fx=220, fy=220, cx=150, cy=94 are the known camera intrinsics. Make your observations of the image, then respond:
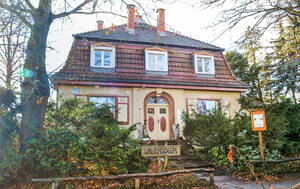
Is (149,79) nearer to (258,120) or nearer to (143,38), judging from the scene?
(143,38)

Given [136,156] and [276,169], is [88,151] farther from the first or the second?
[276,169]

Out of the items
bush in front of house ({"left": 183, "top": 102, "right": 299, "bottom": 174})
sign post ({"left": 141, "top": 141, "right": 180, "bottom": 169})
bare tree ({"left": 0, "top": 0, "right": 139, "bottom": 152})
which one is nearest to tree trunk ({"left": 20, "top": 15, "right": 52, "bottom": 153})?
bare tree ({"left": 0, "top": 0, "right": 139, "bottom": 152})

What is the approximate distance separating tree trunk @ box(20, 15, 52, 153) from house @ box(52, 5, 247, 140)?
201 inches

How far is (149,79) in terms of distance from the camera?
12.9m

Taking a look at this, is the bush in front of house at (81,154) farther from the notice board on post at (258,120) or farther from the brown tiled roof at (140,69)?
the brown tiled roof at (140,69)

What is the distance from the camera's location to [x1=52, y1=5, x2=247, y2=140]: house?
1234 cm

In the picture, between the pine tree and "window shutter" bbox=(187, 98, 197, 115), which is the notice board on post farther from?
"window shutter" bbox=(187, 98, 197, 115)

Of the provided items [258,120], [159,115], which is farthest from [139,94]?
[258,120]

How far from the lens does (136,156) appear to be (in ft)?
19.3

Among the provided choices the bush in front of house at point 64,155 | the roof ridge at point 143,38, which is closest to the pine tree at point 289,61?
the roof ridge at point 143,38

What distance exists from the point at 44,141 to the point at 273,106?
10212 mm

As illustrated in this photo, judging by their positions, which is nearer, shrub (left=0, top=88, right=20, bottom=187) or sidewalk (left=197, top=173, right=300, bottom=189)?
shrub (left=0, top=88, right=20, bottom=187)

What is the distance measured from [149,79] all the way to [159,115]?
2.32 metres

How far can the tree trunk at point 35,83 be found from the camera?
602 centimetres
